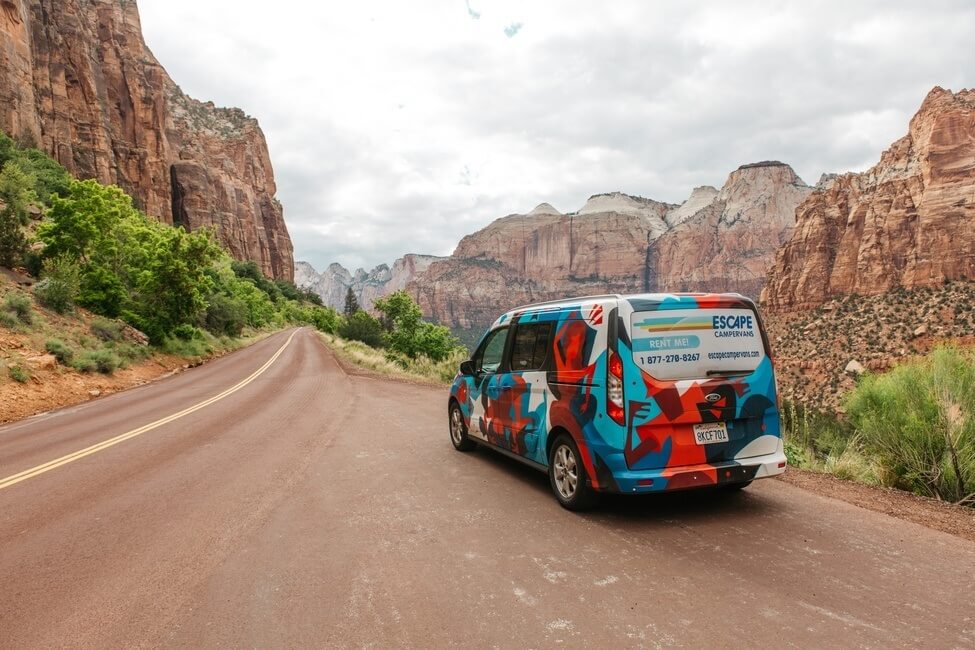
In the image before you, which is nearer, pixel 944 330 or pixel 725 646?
pixel 725 646

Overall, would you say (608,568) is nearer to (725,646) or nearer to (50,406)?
(725,646)

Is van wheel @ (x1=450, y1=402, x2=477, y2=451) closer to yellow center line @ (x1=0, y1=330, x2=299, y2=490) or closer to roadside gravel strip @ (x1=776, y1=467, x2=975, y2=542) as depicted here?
roadside gravel strip @ (x1=776, y1=467, x2=975, y2=542)

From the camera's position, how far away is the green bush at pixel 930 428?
516cm

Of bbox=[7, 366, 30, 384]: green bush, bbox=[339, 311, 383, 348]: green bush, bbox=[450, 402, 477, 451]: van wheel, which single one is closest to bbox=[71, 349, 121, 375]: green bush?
bbox=[7, 366, 30, 384]: green bush

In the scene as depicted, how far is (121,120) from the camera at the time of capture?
77.1m

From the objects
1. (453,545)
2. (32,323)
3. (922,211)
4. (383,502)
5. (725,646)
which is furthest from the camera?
(922,211)

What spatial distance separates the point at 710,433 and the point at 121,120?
9750cm

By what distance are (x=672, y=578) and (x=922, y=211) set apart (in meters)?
88.2

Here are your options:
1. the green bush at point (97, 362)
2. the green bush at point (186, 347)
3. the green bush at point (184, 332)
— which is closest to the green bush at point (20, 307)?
the green bush at point (97, 362)

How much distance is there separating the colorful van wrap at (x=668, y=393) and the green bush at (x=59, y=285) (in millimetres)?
21826

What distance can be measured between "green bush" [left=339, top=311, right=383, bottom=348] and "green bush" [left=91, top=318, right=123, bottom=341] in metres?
27.7

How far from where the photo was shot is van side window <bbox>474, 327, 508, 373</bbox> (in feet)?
21.5

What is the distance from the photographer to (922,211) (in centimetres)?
6862

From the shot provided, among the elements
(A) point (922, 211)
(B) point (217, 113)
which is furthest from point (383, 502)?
(B) point (217, 113)
